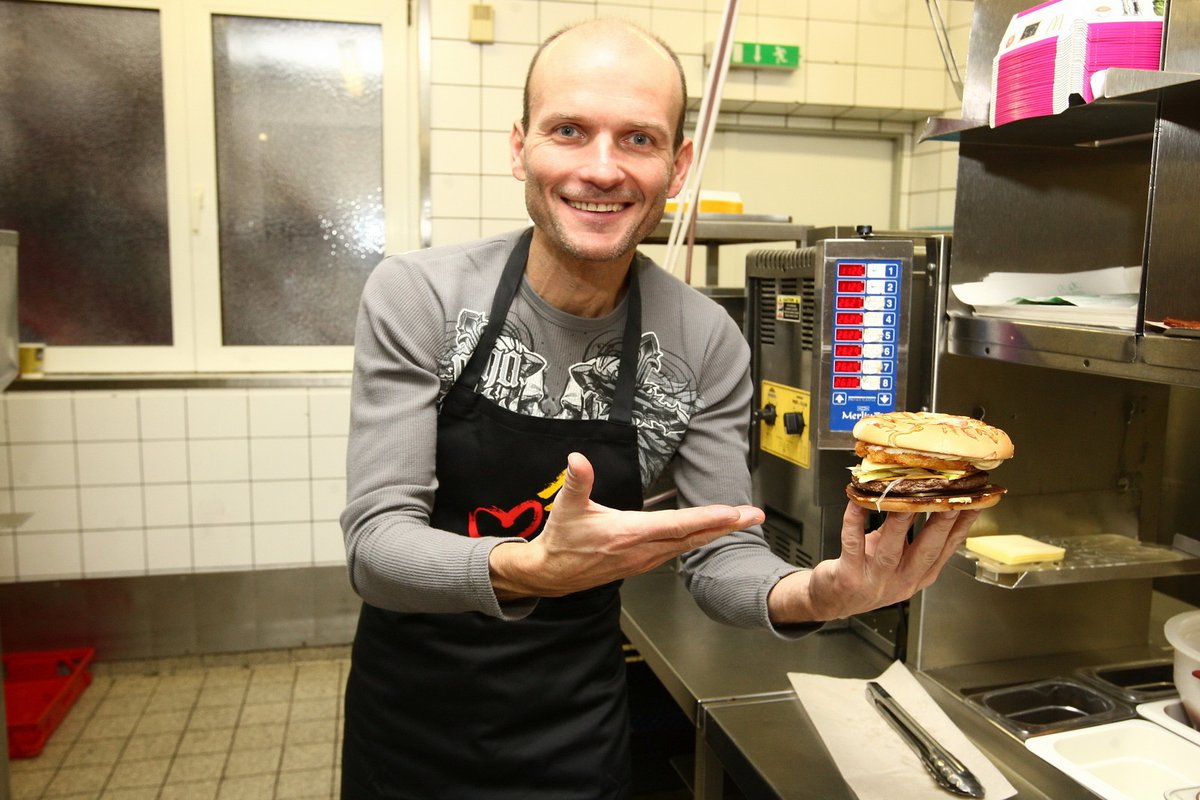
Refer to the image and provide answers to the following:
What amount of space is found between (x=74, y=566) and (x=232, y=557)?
50 centimetres

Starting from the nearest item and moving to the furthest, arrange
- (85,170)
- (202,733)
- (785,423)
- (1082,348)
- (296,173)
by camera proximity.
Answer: (1082,348) → (785,423) → (202,733) → (85,170) → (296,173)

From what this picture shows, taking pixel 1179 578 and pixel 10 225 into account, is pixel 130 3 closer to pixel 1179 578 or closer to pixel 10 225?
pixel 10 225

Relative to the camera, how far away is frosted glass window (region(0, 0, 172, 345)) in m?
2.96

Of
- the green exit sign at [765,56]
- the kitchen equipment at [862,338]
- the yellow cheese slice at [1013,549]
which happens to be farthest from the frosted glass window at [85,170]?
the yellow cheese slice at [1013,549]

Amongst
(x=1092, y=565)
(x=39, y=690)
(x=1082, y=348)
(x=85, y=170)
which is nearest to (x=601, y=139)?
(x=1082, y=348)

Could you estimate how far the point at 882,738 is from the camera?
3.97ft

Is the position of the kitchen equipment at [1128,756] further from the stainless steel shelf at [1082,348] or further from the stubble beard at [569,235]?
the stubble beard at [569,235]

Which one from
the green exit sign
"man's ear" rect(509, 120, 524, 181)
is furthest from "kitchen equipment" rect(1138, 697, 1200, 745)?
the green exit sign

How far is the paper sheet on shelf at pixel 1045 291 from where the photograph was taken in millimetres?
1185

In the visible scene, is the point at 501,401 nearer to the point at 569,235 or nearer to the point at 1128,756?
the point at 569,235

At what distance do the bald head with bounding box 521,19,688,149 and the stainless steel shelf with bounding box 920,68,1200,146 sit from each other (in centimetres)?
38

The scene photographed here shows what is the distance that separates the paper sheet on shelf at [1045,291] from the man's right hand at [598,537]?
562mm

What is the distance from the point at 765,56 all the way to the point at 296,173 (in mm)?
1749

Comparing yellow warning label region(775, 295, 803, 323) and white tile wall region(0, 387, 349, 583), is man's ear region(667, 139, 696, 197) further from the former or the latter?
white tile wall region(0, 387, 349, 583)
